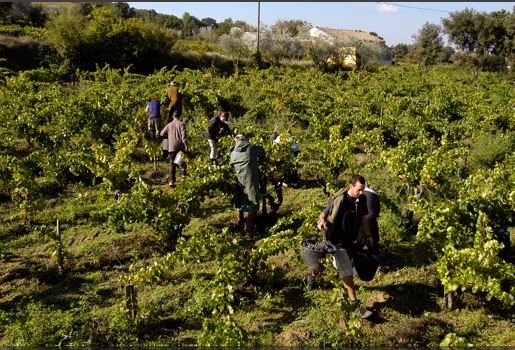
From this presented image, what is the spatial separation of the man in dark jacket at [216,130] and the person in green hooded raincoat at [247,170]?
80.9 inches

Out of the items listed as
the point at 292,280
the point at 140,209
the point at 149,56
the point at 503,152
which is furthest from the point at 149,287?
the point at 149,56

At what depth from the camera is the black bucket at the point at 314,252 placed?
5.34 meters

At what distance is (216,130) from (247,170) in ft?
7.98

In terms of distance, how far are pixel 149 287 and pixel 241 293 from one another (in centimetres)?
123

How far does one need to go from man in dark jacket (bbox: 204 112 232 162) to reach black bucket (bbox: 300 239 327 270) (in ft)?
13.9

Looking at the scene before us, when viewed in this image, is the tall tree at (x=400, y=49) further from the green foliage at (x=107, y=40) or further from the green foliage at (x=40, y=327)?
the green foliage at (x=40, y=327)

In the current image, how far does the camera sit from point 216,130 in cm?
942

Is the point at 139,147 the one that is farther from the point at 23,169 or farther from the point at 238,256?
the point at 238,256

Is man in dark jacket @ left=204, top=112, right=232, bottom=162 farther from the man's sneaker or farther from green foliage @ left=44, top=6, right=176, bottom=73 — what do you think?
green foliage @ left=44, top=6, right=176, bottom=73

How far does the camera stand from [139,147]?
1236 cm

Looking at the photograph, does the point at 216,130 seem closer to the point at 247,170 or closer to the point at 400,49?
the point at 247,170

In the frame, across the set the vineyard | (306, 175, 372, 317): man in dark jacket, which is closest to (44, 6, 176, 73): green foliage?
the vineyard

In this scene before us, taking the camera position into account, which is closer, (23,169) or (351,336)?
(351,336)

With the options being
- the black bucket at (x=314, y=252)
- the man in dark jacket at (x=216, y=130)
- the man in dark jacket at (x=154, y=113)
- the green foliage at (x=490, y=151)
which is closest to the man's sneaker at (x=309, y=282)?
the black bucket at (x=314, y=252)
